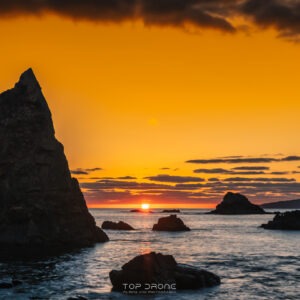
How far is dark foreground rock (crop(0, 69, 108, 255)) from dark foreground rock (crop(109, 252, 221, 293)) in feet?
118

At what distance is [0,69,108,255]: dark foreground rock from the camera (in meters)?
81.4

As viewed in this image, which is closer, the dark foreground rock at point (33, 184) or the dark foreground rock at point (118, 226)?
the dark foreground rock at point (33, 184)

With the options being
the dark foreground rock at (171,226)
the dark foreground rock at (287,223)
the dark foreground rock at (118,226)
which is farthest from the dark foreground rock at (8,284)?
the dark foreground rock at (287,223)

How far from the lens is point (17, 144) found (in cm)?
8662

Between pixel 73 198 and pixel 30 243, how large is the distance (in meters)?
13.1

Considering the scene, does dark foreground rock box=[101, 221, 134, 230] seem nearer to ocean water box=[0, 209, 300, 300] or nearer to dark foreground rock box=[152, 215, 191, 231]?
dark foreground rock box=[152, 215, 191, 231]

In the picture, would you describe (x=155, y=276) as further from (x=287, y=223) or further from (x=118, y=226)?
(x=287, y=223)

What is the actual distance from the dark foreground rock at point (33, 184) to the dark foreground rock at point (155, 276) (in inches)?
1411

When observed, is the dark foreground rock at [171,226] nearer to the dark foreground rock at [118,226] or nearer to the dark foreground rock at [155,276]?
the dark foreground rock at [118,226]

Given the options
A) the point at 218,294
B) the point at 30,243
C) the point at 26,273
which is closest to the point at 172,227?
the point at 30,243

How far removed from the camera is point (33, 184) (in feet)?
278

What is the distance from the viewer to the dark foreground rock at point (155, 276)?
→ 4588cm

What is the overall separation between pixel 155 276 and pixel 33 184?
144 feet

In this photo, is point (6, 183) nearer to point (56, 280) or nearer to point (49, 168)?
point (49, 168)
